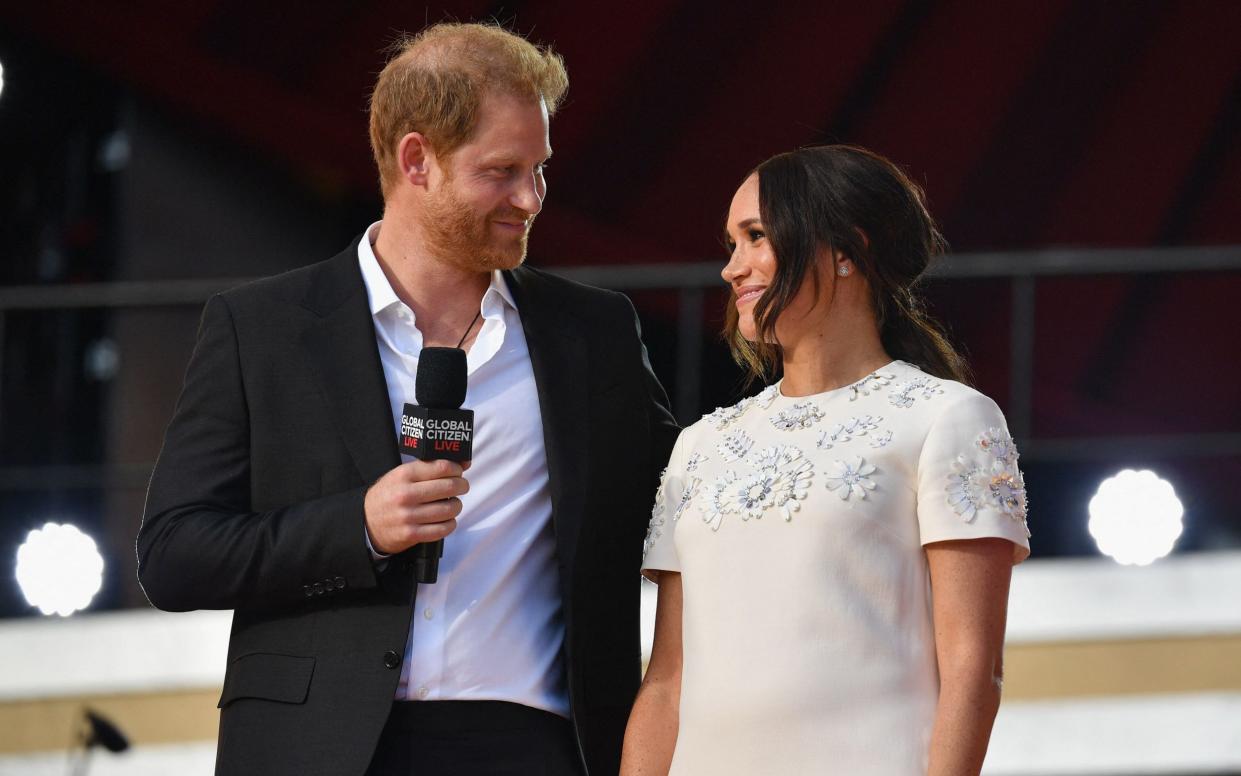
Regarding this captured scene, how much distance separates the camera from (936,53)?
18.7 ft

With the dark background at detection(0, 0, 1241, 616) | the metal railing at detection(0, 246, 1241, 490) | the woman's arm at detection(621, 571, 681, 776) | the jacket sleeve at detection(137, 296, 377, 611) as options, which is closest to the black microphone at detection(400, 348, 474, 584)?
the jacket sleeve at detection(137, 296, 377, 611)

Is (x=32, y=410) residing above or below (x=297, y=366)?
above

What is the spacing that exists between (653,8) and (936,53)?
98 cm

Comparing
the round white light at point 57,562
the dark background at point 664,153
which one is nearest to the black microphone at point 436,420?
the round white light at point 57,562

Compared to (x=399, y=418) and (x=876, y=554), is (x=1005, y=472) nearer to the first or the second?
(x=876, y=554)

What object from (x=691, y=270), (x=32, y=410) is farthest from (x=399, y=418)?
(x=32, y=410)

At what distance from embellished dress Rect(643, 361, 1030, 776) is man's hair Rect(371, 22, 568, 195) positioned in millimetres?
693

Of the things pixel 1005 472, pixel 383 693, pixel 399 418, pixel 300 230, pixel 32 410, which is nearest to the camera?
pixel 1005 472

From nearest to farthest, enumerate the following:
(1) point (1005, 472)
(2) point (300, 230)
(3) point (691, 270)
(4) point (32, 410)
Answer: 1. (1) point (1005, 472)
2. (3) point (691, 270)
3. (4) point (32, 410)
4. (2) point (300, 230)

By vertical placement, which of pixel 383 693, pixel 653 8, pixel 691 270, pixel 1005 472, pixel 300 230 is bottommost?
pixel 383 693

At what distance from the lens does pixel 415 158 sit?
2451 mm

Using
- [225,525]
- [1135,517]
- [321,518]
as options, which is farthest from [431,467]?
[1135,517]

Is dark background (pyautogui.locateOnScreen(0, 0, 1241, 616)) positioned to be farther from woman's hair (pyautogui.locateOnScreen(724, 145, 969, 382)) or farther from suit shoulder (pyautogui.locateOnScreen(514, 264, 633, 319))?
woman's hair (pyautogui.locateOnScreen(724, 145, 969, 382))

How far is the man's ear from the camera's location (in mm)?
2439
